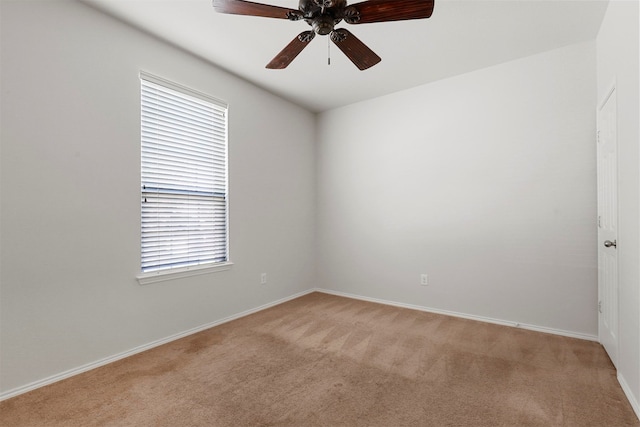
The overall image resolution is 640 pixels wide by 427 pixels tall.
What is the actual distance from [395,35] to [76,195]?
2809 millimetres

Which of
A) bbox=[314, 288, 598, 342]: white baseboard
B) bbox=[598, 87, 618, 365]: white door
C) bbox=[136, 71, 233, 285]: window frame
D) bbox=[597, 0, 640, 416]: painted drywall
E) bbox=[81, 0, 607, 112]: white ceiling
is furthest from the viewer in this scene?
bbox=[314, 288, 598, 342]: white baseboard

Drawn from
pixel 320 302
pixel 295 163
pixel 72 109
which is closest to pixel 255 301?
pixel 320 302

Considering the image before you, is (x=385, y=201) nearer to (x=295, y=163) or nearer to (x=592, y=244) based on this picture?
(x=295, y=163)

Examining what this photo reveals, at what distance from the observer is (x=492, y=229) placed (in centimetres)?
325

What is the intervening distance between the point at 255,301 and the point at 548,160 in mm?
3393

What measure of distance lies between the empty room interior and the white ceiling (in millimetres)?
22

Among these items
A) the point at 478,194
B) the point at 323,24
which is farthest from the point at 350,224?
the point at 323,24

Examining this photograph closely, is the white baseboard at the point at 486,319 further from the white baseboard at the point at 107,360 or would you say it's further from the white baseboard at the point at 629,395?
the white baseboard at the point at 107,360

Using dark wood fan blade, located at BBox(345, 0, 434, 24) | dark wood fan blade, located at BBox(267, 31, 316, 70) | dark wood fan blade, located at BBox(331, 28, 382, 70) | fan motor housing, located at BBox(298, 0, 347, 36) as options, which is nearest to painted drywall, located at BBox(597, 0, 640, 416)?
dark wood fan blade, located at BBox(345, 0, 434, 24)

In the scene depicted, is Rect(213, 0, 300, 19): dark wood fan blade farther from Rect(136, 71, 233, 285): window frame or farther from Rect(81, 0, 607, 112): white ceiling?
Rect(136, 71, 233, 285): window frame

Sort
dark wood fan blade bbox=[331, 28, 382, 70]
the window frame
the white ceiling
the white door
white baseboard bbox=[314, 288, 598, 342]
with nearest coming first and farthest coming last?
dark wood fan blade bbox=[331, 28, 382, 70] → the white door → the white ceiling → the window frame → white baseboard bbox=[314, 288, 598, 342]

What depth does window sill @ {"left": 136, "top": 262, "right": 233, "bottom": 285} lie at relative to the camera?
104 inches

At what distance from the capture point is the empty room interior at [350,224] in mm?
1922

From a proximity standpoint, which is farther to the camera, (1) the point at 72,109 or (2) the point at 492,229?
(2) the point at 492,229
